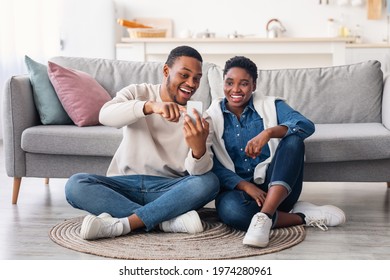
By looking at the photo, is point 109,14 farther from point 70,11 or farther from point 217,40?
point 217,40

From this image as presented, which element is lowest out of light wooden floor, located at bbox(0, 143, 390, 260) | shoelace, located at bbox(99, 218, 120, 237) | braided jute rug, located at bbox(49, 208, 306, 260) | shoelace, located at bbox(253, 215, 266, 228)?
light wooden floor, located at bbox(0, 143, 390, 260)

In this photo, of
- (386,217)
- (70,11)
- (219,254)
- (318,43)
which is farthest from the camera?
(70,11)

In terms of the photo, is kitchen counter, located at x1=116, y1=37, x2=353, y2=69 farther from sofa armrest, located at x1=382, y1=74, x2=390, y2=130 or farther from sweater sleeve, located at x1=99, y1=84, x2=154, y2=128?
sweater sleeve, located at x1=99, y1=84, x2=154, y2=128

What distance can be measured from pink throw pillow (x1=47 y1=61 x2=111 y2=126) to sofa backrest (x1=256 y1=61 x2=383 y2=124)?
0.89 metres

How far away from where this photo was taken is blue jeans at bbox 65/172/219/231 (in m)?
2.61

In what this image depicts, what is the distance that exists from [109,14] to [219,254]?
4.39 meters

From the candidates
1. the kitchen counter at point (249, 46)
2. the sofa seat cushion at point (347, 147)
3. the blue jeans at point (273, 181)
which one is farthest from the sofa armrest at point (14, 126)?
the kitchen counter at point (249, 46)

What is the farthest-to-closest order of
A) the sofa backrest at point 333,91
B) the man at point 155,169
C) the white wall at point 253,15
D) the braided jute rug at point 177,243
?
the white wall at point 253,15 → the sofa backrest at point 333,91 → the man at point 155,169 → the braided jute rug at point 177,243

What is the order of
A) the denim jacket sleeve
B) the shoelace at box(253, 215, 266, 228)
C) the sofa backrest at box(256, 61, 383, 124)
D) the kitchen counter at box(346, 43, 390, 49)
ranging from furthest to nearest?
1. the kitchen counter at box(346, 43, 390, 49)
2. the sofa backrest at box(256, 61, 383, 124)
3. the denim jacket sleeve
4. the shoelace at box(253, 215, 266, 228)

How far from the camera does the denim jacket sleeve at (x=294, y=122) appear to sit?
270 cm

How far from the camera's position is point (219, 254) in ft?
7.80

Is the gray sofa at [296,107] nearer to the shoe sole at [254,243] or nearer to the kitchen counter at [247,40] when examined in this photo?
the shoe sole at [254,243]

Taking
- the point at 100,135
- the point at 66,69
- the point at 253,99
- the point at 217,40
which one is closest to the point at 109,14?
the point at 217,40

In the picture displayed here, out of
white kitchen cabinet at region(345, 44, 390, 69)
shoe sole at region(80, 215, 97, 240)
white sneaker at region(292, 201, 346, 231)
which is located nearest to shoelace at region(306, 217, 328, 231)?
white sneaker at region(292, 201, 346, 231)
